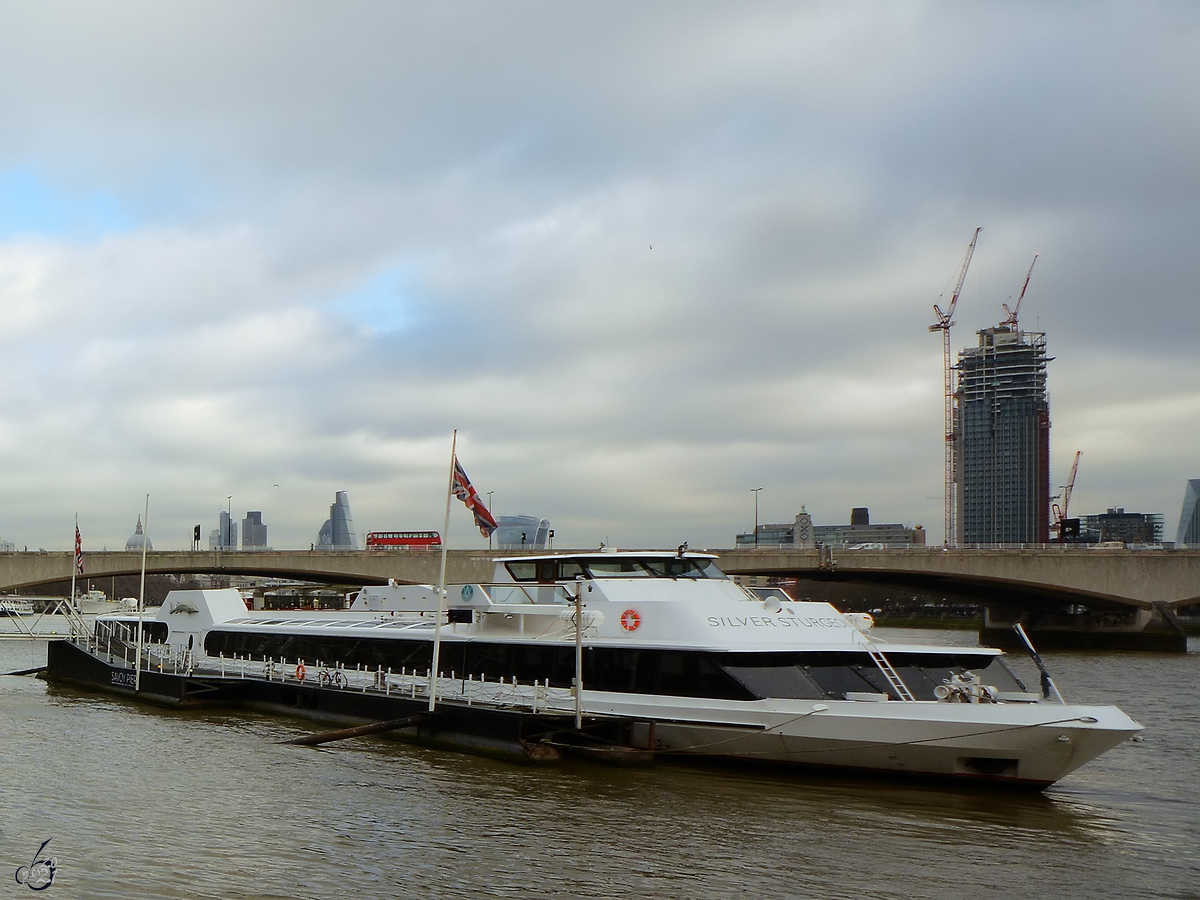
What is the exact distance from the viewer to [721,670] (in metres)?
23.0

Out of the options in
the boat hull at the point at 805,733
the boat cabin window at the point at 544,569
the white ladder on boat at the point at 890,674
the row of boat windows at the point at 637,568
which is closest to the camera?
the boat hull at the point at 805,733

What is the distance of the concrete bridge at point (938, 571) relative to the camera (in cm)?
6881

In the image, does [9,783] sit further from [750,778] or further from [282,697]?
[750,778]

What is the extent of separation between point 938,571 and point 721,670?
49684 millimetres

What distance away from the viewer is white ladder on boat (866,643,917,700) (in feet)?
74.3

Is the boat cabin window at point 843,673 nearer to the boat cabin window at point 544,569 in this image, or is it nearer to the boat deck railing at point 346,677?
the boat deck railing at point 346,677

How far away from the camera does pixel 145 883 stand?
597 inches

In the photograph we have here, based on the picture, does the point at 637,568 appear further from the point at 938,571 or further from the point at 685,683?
the point at 938,571

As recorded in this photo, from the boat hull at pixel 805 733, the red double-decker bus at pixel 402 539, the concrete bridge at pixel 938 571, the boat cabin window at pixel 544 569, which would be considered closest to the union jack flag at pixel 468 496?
the boat cabin window at pixel 544 569

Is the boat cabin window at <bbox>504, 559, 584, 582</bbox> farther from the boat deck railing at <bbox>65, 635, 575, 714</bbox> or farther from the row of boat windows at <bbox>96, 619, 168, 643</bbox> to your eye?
the row of boat windows at <bbox>96, 619, 168, 643</bbox>

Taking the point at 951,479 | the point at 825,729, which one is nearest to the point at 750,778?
the point at 825,729

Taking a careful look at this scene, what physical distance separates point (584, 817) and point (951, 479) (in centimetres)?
18348

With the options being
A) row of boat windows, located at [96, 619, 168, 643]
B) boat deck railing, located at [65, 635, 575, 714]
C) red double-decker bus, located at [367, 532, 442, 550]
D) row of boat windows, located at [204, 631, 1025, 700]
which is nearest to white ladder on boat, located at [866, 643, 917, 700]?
row of boat windows, located at [204, 631, 1025, 700]

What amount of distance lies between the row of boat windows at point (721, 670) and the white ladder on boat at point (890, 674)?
7.0 inches
